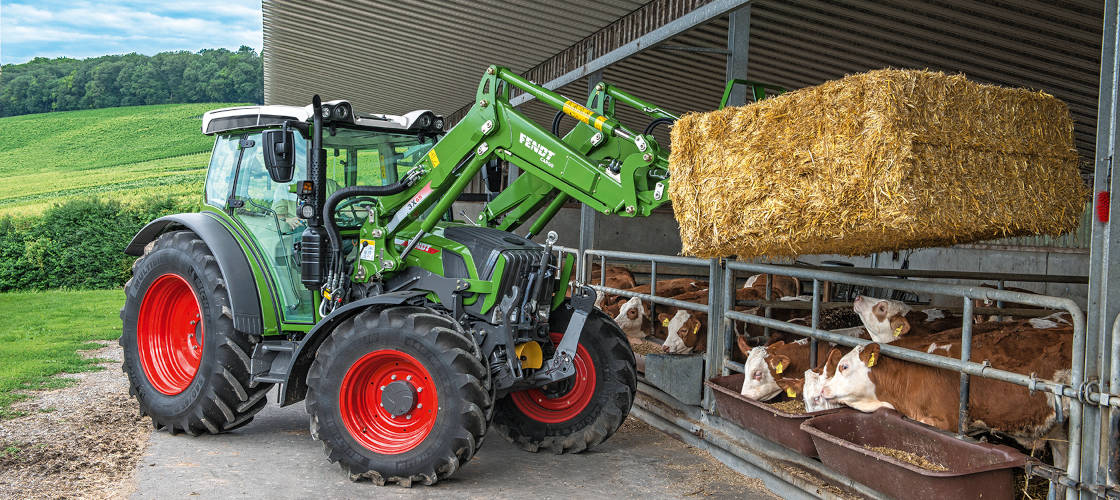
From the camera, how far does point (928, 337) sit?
5.07 meters

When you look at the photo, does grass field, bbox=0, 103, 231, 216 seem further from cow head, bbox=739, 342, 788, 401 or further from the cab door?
cow head, bbox=739, 342, 788, 401

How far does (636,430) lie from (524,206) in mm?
1978

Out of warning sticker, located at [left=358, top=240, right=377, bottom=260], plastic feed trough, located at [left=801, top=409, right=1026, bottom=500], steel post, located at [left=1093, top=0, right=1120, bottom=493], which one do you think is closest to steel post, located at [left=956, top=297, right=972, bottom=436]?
plastic feed trough, located at [left=801, top=409, right=1026, bottom=500]

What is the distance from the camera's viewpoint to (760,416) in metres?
5.20

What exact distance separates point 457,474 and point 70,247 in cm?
1981

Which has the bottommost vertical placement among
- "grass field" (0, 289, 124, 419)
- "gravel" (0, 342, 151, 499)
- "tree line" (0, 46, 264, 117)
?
"grass field" (0, 289, 124, 419)

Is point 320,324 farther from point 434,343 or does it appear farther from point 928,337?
point 928,337

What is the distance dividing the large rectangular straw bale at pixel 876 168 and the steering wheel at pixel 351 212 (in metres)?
2.43

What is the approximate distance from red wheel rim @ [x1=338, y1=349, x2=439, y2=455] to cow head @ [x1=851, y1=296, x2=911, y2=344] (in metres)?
2.62

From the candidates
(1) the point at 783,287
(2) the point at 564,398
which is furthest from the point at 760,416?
(1) the point at 783,287

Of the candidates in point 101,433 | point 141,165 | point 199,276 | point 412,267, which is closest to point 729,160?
point 412,267

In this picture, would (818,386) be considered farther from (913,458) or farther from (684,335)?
(684,335)

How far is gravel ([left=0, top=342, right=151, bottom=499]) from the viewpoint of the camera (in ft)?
15.5

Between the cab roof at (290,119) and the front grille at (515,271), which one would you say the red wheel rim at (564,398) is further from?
the cab roof at (290,119)
